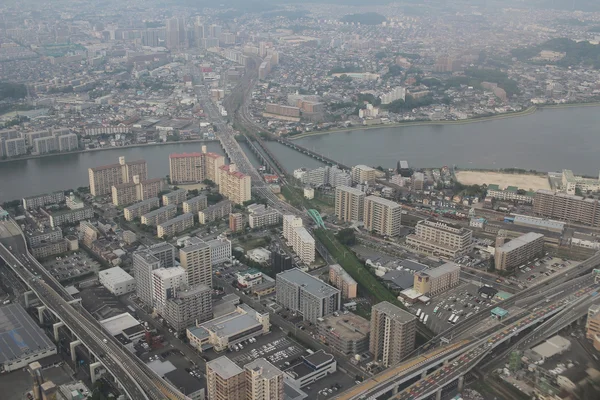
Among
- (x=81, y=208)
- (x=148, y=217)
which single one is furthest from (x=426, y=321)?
(x=81, y=208)

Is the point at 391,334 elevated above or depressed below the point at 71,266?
above

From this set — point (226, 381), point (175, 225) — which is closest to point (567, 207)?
point (175, 225)

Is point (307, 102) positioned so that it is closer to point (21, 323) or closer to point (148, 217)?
point (148, 217)

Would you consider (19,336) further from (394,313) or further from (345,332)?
(394,313)

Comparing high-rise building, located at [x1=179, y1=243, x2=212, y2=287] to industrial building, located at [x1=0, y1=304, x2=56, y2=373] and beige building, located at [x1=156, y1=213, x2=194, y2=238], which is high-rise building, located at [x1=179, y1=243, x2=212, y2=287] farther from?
beige building, located at [x1=156, y1=213, x2=194, y2=238]

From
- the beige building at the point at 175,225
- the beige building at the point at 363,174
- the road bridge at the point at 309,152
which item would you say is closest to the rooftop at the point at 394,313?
the beige building at the point at 175,225

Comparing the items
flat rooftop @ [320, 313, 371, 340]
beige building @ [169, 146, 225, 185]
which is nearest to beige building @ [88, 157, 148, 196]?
beige building @ [169, 146, 225, 185]

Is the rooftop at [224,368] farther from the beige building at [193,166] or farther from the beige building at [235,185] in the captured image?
the beige building at [193,166]
